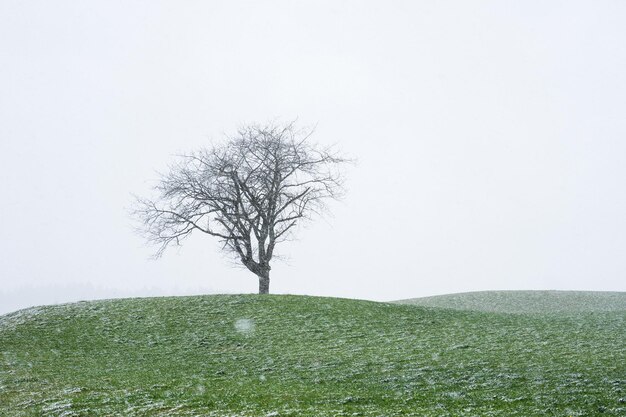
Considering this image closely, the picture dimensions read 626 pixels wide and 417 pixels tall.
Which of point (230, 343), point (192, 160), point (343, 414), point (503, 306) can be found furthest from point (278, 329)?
point (503, 306)

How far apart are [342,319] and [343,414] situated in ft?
63.6

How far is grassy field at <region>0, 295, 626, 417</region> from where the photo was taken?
18.5 meters

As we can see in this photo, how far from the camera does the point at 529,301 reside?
58.0 m

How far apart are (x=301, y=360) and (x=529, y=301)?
39730 mm

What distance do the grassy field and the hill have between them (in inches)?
593

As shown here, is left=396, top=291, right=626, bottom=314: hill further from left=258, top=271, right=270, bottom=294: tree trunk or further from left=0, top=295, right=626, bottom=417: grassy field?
left=258, top=271, right=270, bottom=294: tree trunk

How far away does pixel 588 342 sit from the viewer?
2798cm

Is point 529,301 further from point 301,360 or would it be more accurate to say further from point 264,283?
point 301,360

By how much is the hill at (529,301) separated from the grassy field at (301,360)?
1507cm

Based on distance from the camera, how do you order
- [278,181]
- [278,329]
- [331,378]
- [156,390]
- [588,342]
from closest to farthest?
[156,390] < [331,378] < [588,342] < [278,329] < [278,181]

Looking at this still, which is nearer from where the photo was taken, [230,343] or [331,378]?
[331,378]

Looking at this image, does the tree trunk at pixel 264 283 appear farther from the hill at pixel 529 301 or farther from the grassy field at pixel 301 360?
Answer: the hill at pixel 529 301

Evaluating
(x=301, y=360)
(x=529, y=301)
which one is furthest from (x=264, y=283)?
Answer: (x=529, y=301)

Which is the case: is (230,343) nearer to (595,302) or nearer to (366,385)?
(366,385)
